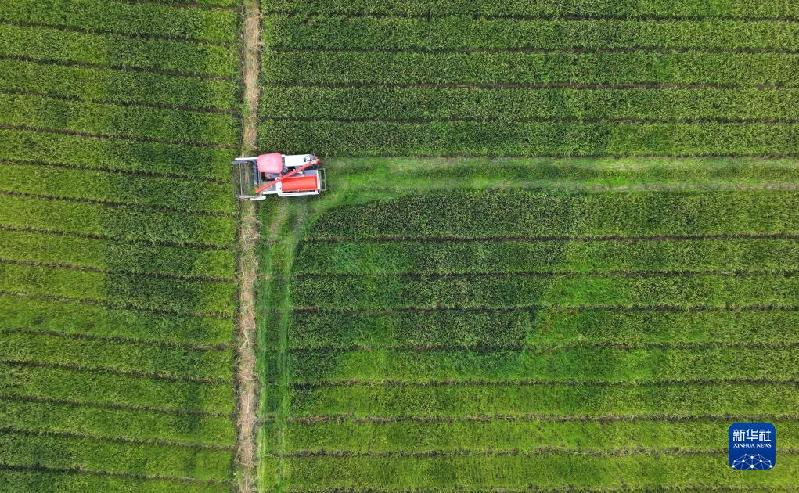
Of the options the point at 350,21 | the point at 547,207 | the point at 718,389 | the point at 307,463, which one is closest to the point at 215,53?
the point at 350,21

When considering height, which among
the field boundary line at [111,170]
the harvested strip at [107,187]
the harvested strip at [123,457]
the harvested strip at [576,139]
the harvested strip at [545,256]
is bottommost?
the harvested strip at [123,457]

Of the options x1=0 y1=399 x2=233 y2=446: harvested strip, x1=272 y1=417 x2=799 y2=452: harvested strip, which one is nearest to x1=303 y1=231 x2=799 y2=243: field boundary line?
x1=272 y1=417 x2=799 y2=452: harvested strip

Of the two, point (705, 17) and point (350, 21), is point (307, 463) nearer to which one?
point (350, 21)

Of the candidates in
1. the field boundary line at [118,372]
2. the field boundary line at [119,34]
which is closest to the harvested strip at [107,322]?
the field boundary line at [118,372]

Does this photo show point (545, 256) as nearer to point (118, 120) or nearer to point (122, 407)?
point (122, 407)

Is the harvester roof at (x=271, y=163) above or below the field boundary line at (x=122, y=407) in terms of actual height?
above

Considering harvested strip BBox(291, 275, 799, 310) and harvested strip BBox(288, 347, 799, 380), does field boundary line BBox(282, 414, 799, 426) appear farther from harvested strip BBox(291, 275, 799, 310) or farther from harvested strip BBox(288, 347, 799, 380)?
harvested strip BBox(291, 275, 799, 310)

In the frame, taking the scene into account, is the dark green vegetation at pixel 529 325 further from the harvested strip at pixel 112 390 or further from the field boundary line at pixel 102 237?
the field boundary line at pixel 102 237
